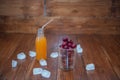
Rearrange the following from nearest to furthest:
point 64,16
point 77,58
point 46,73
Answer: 1. point 46,73
2. point 77,58
3. point 64,16

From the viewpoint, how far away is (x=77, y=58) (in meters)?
1.37

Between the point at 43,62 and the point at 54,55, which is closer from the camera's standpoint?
the point at 43,62

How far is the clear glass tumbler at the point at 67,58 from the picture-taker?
115 cm

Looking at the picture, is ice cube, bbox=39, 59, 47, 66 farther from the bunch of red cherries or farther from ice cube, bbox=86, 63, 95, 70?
ice cube, bbox=86, 63, 95, 70

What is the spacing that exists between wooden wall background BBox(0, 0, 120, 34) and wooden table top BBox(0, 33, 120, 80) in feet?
0.37

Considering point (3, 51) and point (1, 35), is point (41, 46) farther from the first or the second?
point (1, 35)

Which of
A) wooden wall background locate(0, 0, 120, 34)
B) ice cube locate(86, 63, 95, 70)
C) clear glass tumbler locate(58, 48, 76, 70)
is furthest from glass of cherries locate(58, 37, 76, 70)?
wooden wall background locate(0, 0, 120, 34)

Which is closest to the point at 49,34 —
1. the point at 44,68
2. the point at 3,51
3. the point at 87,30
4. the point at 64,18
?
the point at 64,18

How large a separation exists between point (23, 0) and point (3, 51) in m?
0.70

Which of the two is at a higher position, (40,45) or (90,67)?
(40,45)

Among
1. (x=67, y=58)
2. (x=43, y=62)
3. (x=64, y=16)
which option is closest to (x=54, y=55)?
(x=43, y=62)

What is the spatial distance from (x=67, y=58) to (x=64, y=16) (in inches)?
36.5

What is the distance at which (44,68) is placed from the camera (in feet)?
3.99

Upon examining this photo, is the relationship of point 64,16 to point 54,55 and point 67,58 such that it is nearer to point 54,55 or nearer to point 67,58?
point 54,55
